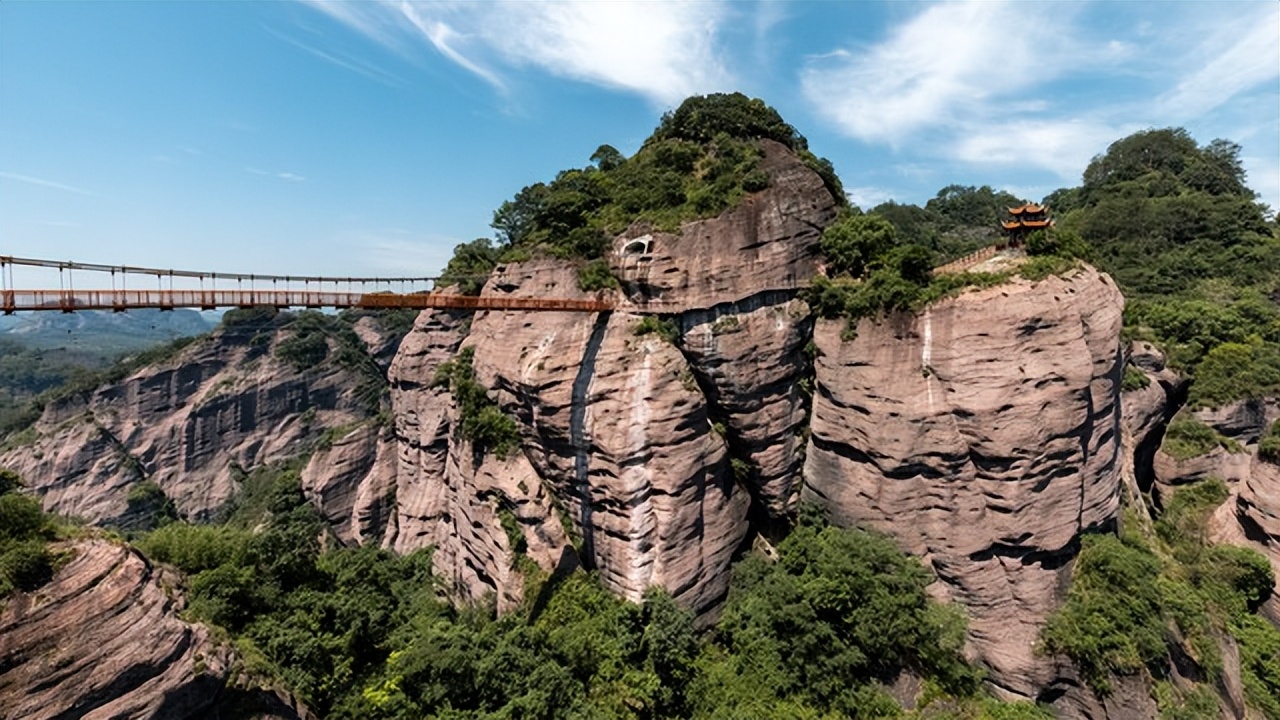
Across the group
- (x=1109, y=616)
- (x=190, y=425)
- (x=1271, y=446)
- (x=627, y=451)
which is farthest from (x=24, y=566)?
(x=190, y=425)

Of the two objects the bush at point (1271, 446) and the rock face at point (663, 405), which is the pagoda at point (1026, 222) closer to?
the rock face at point (663, 405)

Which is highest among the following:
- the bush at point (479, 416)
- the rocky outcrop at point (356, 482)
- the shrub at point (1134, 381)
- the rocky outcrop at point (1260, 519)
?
the shrub at point (1134, 381)

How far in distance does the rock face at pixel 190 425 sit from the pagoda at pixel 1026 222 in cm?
6353

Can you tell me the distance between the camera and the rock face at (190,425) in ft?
177

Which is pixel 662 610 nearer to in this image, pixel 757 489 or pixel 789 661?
pixel 789 661

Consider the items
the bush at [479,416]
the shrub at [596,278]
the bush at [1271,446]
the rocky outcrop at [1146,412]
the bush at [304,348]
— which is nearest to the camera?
the bush at [1271,446]

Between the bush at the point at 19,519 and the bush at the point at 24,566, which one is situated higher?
the bush at the point at 19,519

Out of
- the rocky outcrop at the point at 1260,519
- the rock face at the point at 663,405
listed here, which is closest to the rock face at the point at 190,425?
the rock face at the point at 663,405

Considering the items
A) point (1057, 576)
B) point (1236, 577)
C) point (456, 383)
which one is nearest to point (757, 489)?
point (1057, 576)

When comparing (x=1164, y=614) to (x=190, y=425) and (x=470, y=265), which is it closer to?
(x=470, y=265)

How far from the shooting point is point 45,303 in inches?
444

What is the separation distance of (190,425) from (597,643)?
6213cm

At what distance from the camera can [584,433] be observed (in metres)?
21.0

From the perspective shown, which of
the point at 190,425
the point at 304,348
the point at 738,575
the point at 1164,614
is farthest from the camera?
the point at 304,348
